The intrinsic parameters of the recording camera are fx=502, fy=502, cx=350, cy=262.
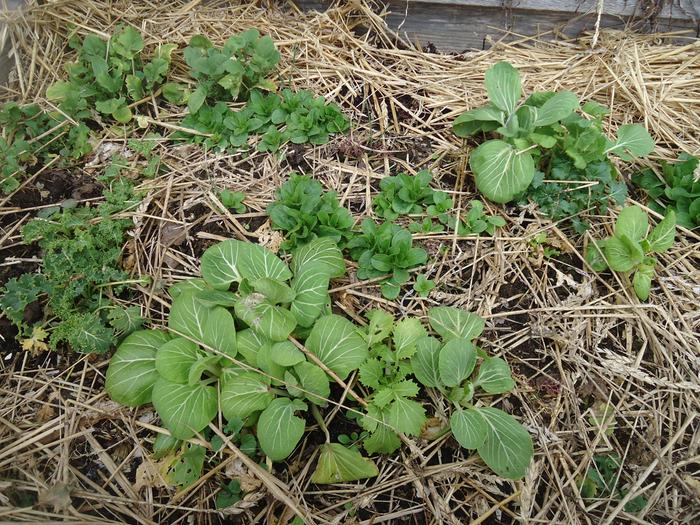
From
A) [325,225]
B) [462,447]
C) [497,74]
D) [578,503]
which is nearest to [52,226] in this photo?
[325,225]

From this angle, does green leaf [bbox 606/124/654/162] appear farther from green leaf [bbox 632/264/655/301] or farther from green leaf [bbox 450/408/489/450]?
green leaf [bbox 450/408/489/450]

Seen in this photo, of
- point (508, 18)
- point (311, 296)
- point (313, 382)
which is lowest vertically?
point (313, 382)

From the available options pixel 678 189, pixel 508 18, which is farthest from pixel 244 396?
pixel 508 18

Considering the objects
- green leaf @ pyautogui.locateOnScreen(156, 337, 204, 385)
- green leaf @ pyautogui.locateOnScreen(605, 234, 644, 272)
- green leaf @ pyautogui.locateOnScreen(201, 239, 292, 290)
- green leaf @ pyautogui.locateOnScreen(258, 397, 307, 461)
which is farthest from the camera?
green leaf @ pyautogui.locateOnScreen(605, 234, 644, 272)

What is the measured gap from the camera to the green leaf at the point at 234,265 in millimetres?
1807

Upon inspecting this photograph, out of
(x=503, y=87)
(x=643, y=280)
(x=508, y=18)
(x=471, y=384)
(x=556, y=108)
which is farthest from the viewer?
(x=508, y=18)

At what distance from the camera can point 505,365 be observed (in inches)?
67.1

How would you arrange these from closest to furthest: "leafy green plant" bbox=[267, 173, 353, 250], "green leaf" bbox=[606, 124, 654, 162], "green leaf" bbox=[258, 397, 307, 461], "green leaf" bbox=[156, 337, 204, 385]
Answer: "green leaf" bbox=[258, 397, 307, 461]
"green leaf" bbox=[156, 337, 204, 385]
"leafy green plant" bbox=[267, 173, 353, 250]
"green leaf" bbox=[606, 124, 654, 162]

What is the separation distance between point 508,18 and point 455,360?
208cm

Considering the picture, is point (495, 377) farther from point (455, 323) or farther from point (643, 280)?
point (643, 280)

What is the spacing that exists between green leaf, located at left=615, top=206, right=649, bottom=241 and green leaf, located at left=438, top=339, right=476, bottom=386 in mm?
832

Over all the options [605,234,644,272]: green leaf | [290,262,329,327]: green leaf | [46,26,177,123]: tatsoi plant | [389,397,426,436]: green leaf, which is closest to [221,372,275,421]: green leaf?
[290,262,329,327]: green leaf

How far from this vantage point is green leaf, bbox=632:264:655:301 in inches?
75.6

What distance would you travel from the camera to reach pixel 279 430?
1585 mm
